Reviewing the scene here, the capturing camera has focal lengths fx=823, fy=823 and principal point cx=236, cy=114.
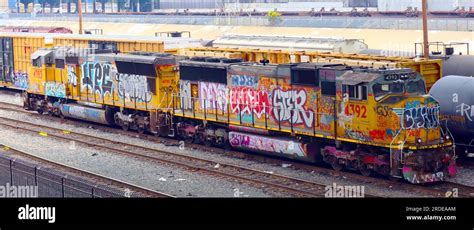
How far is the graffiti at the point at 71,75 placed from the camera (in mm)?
36812

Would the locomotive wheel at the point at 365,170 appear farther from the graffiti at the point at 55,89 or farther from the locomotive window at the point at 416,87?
the graffiti at the point at 55,89

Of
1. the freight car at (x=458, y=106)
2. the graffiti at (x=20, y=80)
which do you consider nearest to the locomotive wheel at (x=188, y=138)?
the freight car at (x=458, y=106)

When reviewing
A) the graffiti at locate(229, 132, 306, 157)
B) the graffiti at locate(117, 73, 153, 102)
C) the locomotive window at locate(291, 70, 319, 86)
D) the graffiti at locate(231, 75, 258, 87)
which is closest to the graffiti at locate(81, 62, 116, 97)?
the graffiti at locate(117, 73, 153, 102)

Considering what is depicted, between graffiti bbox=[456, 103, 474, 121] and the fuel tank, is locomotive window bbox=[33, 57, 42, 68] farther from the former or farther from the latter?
graffiti bbox=[456, 103, 474, 121]

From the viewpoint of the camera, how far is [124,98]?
110 feet

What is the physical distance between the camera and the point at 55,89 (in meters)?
38.2

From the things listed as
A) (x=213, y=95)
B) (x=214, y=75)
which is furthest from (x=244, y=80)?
(x=213, y=95)

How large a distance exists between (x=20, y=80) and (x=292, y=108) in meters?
24.2

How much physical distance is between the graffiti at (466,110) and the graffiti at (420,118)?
104 cm
